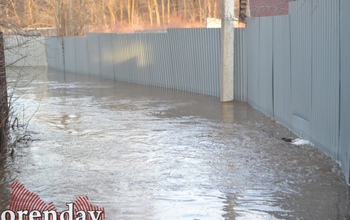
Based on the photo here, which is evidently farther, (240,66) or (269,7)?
(269,7)

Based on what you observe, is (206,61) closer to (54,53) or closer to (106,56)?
(106,56)

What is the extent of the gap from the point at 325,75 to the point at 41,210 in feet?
15.2

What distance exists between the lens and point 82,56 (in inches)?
1243

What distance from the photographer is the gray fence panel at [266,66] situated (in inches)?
517

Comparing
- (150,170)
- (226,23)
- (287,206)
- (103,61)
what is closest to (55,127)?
(150,170)

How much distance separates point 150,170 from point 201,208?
6.32ft

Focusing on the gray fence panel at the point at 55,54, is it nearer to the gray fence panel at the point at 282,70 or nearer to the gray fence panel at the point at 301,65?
the gray fence panel at the point at 282,70

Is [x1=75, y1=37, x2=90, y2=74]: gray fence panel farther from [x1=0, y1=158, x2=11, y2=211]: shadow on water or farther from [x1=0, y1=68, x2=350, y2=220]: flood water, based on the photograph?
[x1=0, y1=158, x2=11, y2=211]: shadow on water

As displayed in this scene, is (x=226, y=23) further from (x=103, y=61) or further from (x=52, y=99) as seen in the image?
(x=103, y=61)

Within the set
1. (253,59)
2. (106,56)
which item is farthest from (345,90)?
(106,56)

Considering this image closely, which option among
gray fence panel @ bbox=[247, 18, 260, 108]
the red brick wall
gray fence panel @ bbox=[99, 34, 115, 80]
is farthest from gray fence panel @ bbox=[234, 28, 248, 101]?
Result: gray fence panel @ bbox=[99, 34, 115, 80]

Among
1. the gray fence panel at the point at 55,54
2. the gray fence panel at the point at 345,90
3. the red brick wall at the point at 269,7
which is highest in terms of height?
the red brick wall at the point at 269,7

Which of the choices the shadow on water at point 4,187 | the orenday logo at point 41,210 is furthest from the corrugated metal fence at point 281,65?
the shadow on water at point 4,187

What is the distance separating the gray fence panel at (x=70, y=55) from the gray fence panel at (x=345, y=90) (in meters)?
25.8
